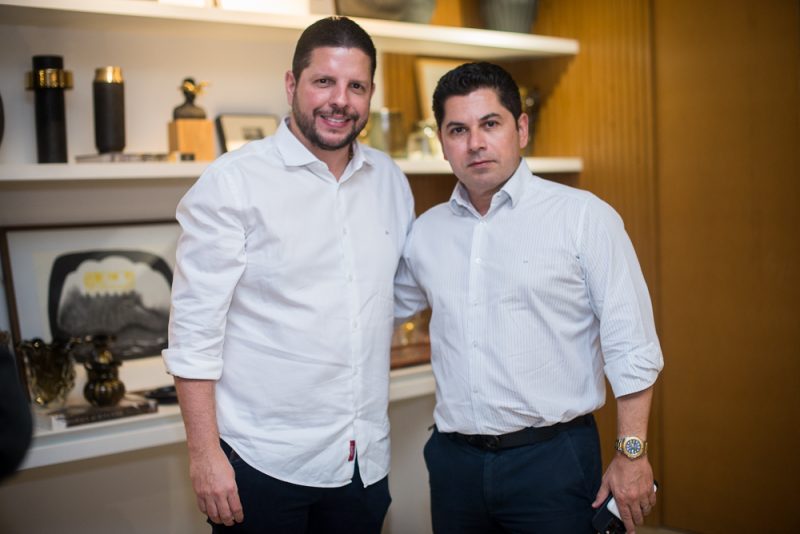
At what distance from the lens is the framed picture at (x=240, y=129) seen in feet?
9.30

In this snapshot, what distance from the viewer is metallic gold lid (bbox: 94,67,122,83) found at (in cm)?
254

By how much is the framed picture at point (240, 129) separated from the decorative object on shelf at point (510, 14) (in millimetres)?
1003

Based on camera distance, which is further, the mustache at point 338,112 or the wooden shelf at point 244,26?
the wooden shelf at point 244,26

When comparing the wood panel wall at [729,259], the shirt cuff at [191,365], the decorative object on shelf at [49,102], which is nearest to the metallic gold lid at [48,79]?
the decorative object on shelf at [49,102]

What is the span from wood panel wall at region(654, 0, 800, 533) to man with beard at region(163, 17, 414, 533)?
151 cm

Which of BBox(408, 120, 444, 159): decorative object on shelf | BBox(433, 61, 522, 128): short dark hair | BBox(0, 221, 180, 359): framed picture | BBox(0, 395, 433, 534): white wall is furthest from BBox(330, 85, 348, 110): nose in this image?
BBox(0, 395, 433, 534): white wall

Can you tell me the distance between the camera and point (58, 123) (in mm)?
2471

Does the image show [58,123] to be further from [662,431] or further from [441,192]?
[662,431]

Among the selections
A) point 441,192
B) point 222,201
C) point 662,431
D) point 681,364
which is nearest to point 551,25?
point 441,192

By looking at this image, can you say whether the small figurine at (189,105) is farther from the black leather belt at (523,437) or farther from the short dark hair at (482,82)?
the black leather belt at (523,437)

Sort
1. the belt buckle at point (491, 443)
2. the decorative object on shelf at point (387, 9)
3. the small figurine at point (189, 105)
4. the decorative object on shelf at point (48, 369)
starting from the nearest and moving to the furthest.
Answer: the belt buckle at point (491, 443)
the decorative object on shelf at point (48, 369)
the small figurine at point (189, 105)
the decorative object on shelf at point (387, 9)

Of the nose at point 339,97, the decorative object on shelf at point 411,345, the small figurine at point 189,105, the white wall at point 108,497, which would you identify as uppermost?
the small figurine at point 189,105

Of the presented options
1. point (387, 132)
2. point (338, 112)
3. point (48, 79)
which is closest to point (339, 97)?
point (338, 112)

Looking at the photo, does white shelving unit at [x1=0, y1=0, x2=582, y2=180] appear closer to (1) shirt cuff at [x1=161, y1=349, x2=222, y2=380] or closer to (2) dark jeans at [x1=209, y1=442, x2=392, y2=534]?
(1) shirt cuff at [x1=161, y1=349, x2=222, y2=380]
